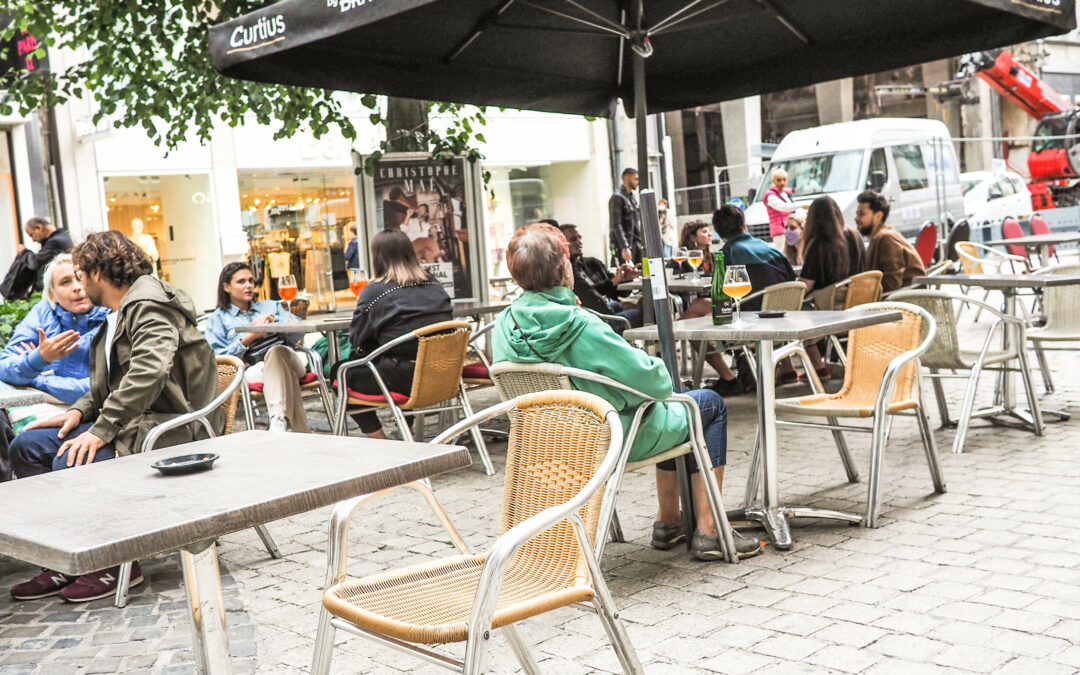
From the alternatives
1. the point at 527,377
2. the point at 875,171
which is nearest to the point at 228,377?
the point at 527,377

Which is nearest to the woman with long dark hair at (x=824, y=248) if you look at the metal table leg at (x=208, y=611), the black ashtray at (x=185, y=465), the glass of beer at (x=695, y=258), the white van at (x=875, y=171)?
the glass of beer at (x=695, y=258)

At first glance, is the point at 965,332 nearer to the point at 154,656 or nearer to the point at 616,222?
the point at 616,222

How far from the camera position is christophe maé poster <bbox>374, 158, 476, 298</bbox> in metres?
9.35

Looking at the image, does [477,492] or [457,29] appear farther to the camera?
[477,492]

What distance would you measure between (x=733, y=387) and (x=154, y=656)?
224 inches

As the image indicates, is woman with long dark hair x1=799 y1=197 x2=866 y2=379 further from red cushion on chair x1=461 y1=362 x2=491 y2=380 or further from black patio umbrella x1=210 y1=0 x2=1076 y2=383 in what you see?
red cushion on chair x1=461 y1=362 x2=491 y2=380

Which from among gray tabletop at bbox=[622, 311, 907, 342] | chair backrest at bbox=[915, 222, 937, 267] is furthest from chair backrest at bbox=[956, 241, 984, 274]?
gray tabletop at bbox=[622, 311, 907, 342]

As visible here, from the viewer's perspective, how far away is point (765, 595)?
3908 mm

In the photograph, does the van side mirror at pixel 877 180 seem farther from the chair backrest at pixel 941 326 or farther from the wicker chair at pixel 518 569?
the wicker chair at pixel 518 569

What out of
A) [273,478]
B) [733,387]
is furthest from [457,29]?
[733,387]

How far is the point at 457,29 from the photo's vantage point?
17.8 ft

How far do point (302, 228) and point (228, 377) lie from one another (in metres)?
12.6

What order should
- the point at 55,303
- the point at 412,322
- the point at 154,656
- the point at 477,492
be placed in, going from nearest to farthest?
the point at 154,656 → the point at 55,303 → the point at 477,492 → the point at 412,322

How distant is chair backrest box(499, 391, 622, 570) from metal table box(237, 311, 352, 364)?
364 centimetres
